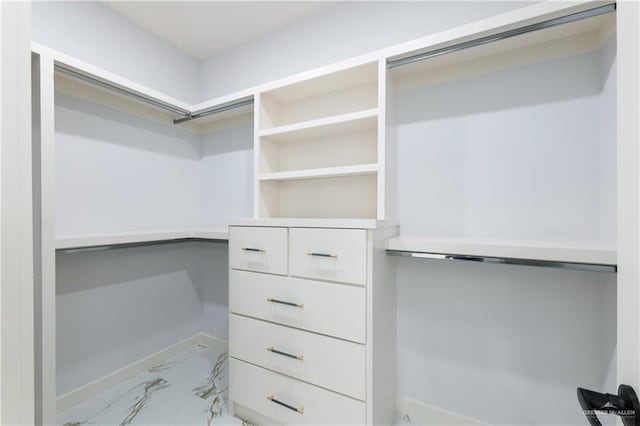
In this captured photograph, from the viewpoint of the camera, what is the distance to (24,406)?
363mm

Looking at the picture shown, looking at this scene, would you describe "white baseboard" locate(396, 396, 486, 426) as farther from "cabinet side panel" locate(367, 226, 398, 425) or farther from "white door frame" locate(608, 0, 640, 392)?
"white door frame" locate(608, 0, 640, 392)

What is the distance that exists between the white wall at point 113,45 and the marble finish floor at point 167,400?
6.71 feet

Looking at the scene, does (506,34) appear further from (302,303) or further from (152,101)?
(152,101)

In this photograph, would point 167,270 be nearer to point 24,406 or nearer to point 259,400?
point 259,400

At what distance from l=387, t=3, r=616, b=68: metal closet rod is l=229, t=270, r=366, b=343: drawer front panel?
3.64ft

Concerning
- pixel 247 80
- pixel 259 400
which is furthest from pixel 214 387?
pixel 247 80

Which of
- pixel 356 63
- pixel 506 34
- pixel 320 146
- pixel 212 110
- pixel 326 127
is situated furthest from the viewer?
pixel 212 110

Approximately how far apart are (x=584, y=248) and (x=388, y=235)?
71 centimetres

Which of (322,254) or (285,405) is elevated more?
(322,254)

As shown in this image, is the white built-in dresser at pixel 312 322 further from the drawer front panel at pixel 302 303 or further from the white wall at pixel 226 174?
the white wall at pixel 226 174

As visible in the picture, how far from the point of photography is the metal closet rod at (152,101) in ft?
4.49

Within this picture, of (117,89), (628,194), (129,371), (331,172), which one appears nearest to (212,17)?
(117,89)

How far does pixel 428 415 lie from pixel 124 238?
6.47 feet

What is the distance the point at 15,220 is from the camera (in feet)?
1.18
